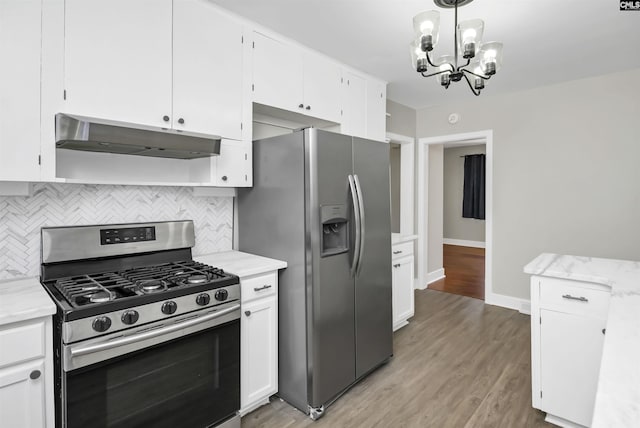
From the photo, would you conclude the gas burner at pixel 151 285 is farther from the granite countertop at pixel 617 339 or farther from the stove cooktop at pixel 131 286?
the granite countertop at pixel 617 339

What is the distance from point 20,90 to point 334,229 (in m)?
1.80

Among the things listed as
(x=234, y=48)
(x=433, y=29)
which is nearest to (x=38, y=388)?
(x=234, y=48)

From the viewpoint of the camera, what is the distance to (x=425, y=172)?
4.94 metres

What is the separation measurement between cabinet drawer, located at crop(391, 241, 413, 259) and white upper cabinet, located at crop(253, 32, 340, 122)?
1324 millimetres

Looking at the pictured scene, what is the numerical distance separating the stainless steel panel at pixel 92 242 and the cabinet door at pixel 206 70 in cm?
68

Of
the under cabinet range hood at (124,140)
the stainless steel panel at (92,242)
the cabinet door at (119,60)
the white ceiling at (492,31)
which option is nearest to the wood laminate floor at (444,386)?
the stainless steel panel at (92,242)

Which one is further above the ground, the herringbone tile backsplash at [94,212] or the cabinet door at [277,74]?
the cabinet door at [277,74]

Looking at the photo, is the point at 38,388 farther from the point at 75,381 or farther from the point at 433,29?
the point at 433,29

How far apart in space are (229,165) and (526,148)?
342cm

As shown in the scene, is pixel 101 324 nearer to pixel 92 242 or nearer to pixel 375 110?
pixel 92 242

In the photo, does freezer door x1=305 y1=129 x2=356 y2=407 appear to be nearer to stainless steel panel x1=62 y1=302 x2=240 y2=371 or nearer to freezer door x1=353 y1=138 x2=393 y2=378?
freezer door x1=353 y1=138 x2=393 y2=378

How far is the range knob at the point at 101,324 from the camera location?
1.46 metres

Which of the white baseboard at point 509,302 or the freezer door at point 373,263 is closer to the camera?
the freezer door at point 373,263

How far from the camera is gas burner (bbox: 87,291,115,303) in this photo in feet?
5.03
